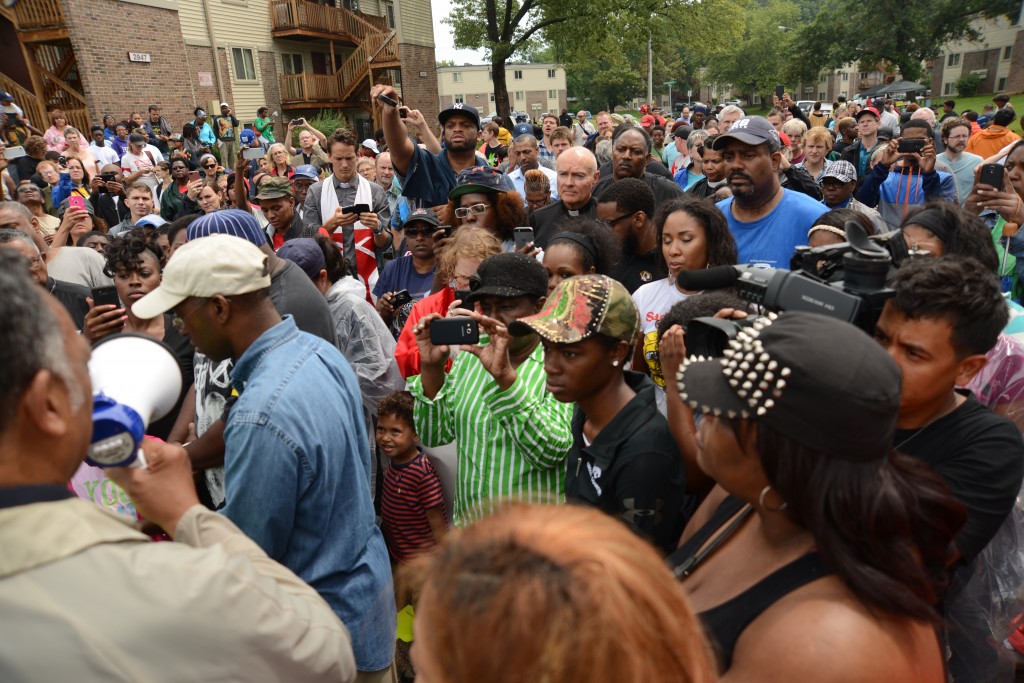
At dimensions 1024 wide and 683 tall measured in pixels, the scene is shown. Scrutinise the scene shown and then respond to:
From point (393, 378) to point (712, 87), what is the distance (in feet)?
295

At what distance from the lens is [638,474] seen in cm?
207

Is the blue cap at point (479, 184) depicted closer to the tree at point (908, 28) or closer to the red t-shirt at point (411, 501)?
the red t-shirt at point (411, 501)

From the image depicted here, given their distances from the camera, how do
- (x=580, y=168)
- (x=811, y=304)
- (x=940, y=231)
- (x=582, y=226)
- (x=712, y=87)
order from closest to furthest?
(x=811, y=304) < (x=940, y=231) < (x=582, y=226) < (x=580, y=168) < (x=712, y=87)

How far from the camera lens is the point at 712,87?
8344 cm

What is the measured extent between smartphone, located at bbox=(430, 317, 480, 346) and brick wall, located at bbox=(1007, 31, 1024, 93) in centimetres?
5395

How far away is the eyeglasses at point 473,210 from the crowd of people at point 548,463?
13.0 inches

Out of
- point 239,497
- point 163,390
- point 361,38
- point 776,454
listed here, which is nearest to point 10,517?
point 163,390

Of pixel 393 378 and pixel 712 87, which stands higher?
pixel 712 87

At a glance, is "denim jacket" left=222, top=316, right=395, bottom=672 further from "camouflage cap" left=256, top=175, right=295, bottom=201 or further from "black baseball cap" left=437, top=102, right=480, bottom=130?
"black baseball cap" left=437, top=102, right=480, bottom=130

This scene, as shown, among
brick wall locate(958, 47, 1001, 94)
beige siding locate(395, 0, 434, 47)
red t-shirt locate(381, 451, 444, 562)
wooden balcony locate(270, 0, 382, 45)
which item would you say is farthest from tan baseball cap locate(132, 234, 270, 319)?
brick wall locate(958, 47, 1001, 94)

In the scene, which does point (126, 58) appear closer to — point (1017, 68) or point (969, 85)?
point (969, 85)

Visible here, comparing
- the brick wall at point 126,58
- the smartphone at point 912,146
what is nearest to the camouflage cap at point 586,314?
the smartphone at point 912,146

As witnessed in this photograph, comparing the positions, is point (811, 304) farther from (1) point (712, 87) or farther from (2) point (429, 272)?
(1) point (712, 87)

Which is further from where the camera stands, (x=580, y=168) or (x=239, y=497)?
(x=580, y=168)
